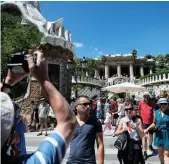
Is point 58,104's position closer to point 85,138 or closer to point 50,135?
point 50,135

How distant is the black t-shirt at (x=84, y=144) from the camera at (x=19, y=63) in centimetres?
230

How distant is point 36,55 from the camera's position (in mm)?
1417

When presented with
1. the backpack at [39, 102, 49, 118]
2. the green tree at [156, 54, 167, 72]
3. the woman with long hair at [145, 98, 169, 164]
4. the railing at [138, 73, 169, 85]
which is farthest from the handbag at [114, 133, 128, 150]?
the green tree at [156, 54, 167, 72]

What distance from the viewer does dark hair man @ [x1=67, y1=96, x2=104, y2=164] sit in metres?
3.52

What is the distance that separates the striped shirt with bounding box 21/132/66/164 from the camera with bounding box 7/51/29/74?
34cm

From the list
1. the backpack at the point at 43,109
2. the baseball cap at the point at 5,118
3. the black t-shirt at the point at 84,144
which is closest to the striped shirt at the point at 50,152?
the baseball cap at the point at 5,118

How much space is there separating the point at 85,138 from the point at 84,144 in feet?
0.25

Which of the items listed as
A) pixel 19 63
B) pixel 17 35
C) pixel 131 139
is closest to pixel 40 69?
pixel 19 63

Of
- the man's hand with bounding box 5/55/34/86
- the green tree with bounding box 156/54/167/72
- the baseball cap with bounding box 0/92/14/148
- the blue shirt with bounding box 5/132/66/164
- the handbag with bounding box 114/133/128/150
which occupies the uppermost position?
the green tree with bounding box 156/54/167/72

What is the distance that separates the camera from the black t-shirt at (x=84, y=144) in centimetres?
351

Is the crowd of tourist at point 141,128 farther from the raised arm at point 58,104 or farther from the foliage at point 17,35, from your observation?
the foliage at point 17,35

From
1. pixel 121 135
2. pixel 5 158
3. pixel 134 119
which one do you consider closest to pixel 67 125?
pixel 5 158

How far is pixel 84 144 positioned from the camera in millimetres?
3580

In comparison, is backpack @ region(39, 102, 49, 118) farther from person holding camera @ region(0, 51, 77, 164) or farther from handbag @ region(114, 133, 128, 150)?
person holding camera @ region(0, 51, 77, 164)
